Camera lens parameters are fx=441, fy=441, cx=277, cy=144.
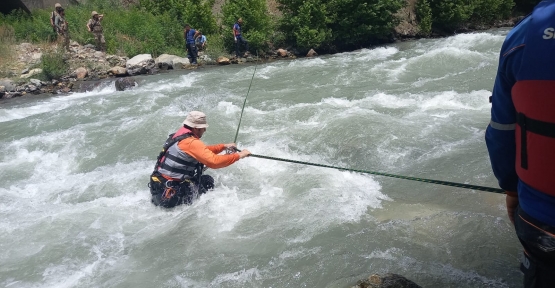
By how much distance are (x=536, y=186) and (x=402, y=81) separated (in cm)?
948

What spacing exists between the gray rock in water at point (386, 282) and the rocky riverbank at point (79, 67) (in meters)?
11.1

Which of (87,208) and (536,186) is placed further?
(87,208)

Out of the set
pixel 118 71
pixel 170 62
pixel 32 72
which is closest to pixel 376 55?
pixel 170 62

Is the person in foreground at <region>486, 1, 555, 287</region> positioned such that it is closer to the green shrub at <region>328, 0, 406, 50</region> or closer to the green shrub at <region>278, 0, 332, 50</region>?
the green shrub at <region>278, 0, 332, 50</region>

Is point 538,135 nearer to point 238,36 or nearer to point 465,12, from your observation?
point 238,36

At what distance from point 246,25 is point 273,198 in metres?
14.3

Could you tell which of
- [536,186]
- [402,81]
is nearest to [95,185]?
[536,186]

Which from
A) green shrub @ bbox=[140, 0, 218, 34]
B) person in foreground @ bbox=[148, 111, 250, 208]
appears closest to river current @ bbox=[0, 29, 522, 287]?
person in foreground @ bbox=[148, 111, 250, 208]

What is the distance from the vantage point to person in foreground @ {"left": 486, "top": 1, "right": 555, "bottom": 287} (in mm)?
1521

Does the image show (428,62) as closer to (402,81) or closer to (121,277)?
(402,81)

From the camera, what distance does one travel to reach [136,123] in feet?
28.9

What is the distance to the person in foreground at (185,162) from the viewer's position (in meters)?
4.89

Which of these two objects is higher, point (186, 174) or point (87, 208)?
point (186, 174)

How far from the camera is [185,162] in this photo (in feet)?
16.9
